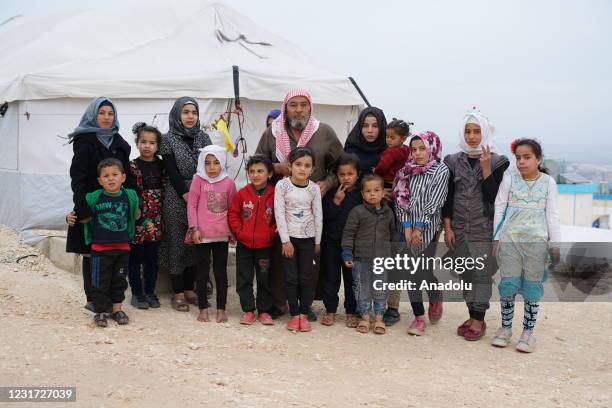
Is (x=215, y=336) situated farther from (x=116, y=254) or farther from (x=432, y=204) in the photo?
(x=432, y=204)

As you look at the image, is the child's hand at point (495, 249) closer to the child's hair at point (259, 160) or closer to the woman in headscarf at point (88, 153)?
the child's hair at point (259, 160)

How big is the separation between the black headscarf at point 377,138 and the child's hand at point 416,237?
57 cm

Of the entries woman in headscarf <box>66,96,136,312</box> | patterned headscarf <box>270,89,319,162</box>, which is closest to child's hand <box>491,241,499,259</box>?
patterned headscarf <box>270,89,319,162</box>

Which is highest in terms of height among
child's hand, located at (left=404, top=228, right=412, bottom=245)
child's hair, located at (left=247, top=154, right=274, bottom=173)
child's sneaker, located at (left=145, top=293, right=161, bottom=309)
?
child's hair, located at (left=247, top=154, right=274, bottom=173)

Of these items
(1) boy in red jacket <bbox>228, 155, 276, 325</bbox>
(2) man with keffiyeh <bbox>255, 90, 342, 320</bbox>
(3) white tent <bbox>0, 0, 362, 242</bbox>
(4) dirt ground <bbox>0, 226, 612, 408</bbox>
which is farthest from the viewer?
(3) white tent <bbox>0, 0, 362, 242</bbox>

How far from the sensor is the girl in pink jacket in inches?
141

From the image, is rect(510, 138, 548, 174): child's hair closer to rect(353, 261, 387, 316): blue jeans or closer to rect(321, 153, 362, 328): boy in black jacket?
rect(321, 153, 362, 328): boy in black jacket

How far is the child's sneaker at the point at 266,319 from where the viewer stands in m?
3.64

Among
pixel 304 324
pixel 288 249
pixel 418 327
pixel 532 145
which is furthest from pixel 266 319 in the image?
pixel 532 145

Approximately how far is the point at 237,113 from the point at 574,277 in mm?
4094

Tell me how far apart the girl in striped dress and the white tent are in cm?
232

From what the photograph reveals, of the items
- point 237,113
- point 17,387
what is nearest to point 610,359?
point 17,387

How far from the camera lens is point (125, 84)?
5.29 m

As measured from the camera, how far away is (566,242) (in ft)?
23.4
